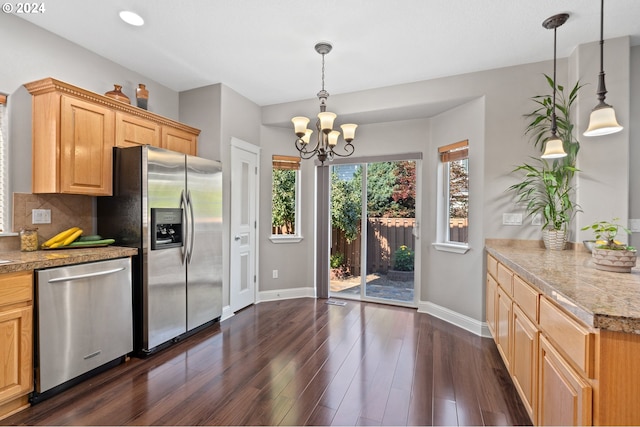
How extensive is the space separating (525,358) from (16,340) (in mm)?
3027

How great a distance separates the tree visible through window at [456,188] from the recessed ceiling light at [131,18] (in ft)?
10.7

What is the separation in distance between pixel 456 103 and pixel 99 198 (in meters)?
3.77

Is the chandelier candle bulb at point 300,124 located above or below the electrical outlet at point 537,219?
above

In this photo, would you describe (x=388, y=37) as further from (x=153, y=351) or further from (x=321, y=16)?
(x=153, y=351)

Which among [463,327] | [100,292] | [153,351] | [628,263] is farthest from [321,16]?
[463,327]

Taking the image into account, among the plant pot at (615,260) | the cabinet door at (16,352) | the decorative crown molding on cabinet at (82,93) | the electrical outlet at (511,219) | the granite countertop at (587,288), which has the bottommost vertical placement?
the cabinet door at (16,352)

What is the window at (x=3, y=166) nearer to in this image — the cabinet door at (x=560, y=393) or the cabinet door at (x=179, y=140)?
the cabinet door at (x=179, y=140)

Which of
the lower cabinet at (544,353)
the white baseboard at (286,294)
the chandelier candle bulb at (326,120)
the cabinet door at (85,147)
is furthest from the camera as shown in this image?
the white baseboard at (286,294)

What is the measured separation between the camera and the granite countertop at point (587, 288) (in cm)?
97

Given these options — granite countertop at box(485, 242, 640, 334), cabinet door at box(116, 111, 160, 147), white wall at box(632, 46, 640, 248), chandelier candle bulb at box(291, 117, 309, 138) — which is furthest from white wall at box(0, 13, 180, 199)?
white wall at box(632, 46, 640, 248)

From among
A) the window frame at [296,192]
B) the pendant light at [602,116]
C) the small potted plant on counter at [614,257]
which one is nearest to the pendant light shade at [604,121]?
the pendant light at [602,116]

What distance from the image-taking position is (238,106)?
12.5 ft

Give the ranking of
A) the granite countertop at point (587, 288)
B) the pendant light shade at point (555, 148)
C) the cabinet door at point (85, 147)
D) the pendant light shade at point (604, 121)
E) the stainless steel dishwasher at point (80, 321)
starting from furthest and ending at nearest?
the cabinet door at point (85, 147) < the pendant light shade at point (555, 148) < the stainless steel dishwasher at point (80, 321) < the pendant light shade at point (604, 121) < the granite countertop at point (587, 288)

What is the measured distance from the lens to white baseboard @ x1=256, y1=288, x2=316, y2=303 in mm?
4211
